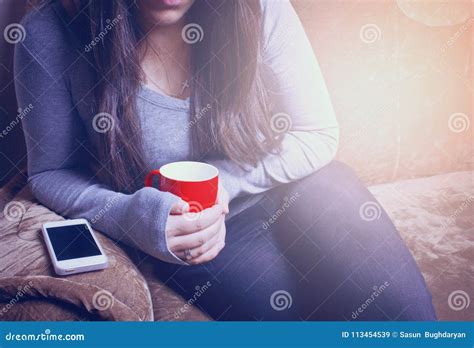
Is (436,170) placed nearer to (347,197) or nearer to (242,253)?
(347,197)

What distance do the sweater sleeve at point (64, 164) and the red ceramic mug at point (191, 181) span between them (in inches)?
1.0

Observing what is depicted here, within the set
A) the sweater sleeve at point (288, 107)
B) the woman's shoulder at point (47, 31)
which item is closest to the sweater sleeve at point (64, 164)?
the woman's shoulder at point (47, 31)

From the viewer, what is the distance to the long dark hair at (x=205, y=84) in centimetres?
102

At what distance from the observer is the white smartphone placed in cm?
92

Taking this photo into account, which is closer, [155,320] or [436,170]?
[155,320]

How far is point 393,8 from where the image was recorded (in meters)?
1.12

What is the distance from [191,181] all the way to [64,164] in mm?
268

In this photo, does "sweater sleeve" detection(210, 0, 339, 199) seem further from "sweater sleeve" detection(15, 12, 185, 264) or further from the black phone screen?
the black phone screen

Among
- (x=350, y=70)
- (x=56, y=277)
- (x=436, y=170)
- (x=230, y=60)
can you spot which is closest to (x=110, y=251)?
(x=56, y=277)

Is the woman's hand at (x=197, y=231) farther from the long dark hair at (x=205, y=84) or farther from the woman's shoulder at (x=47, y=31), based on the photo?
the woman's shoulder at (x=47, y=31)

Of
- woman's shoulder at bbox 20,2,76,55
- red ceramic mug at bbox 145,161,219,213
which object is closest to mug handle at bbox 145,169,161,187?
red ceramic mug at bbox 145,161,219,213

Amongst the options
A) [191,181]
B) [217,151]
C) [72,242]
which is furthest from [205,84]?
[72,242]

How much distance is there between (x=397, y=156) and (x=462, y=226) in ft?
0.70

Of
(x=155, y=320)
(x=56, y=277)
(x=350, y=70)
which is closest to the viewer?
(x=56, y=277)
